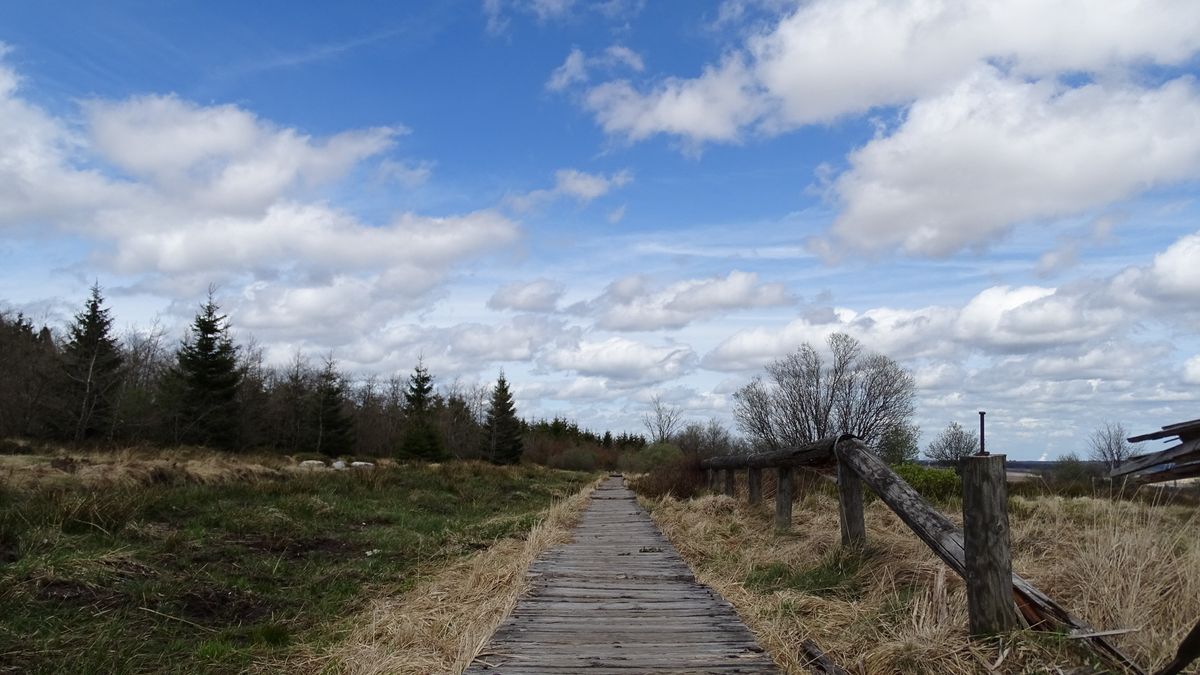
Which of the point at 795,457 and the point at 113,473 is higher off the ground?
the point at 795,457

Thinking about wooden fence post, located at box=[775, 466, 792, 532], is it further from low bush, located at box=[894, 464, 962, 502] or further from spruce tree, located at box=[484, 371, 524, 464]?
spruce tree, located at box=[484, 371, 524, 464]

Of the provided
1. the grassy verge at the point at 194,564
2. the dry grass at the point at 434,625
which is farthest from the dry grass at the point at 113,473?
the dry grass at the point at 434,625

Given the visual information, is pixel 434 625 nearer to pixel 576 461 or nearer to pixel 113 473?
pixel 113 473

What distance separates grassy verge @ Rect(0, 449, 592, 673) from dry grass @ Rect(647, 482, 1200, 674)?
12.1ft

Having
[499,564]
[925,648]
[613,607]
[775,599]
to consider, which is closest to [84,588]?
[499,564]

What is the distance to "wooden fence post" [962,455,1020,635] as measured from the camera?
11.8ft

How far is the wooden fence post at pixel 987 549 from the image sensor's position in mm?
3605

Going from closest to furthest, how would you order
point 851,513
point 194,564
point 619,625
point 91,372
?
point 619,625 → point 851,513 → point 194,564 → point 91,372

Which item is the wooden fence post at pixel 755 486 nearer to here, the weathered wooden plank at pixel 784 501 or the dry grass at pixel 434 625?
the weathered wooden plank at pixel 784 501

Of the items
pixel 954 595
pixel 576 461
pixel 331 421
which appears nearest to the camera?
pixel 954 595

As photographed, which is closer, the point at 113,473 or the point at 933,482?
the point at 113,473

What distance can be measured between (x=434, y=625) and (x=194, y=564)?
16.3 feet

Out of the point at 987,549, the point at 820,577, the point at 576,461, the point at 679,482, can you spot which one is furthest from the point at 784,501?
the point at 576,461

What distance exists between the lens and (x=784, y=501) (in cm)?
886
